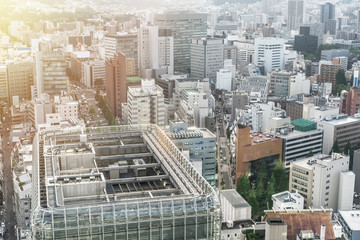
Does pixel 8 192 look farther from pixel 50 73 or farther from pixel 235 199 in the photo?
pixel 50 73

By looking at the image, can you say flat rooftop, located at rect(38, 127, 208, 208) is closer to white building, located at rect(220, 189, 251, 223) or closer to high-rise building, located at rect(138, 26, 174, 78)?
white building, located at rect(220, 189, 251, 223)

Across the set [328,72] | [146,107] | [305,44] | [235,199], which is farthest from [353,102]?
[305,44]

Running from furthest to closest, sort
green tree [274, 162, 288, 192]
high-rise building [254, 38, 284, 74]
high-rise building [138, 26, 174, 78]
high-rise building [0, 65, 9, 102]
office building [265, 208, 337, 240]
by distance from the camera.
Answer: high-rise building [254, 38, 284, 74] < high-rise building [138, 26, 174, 78] < high-rise building [0, 65, 9, 102] < green tree [274, 162, 288, 192] < office building [265, 208, 337, 240]

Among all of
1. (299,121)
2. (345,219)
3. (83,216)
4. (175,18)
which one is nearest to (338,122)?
(299,121)

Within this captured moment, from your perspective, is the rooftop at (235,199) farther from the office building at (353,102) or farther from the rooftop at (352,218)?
the office building at (353,102)

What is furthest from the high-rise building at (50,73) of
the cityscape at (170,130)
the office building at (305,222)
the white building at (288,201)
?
the office building at (305,222)

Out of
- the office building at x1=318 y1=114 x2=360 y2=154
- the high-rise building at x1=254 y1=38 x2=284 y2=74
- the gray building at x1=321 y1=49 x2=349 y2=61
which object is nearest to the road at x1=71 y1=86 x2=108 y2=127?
the office building at x1=318 y1=114 x2=360 y2=154

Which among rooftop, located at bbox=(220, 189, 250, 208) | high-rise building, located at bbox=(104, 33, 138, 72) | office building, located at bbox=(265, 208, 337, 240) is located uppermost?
high-rise building, located at bbox=(104, 33, 138, 72)
